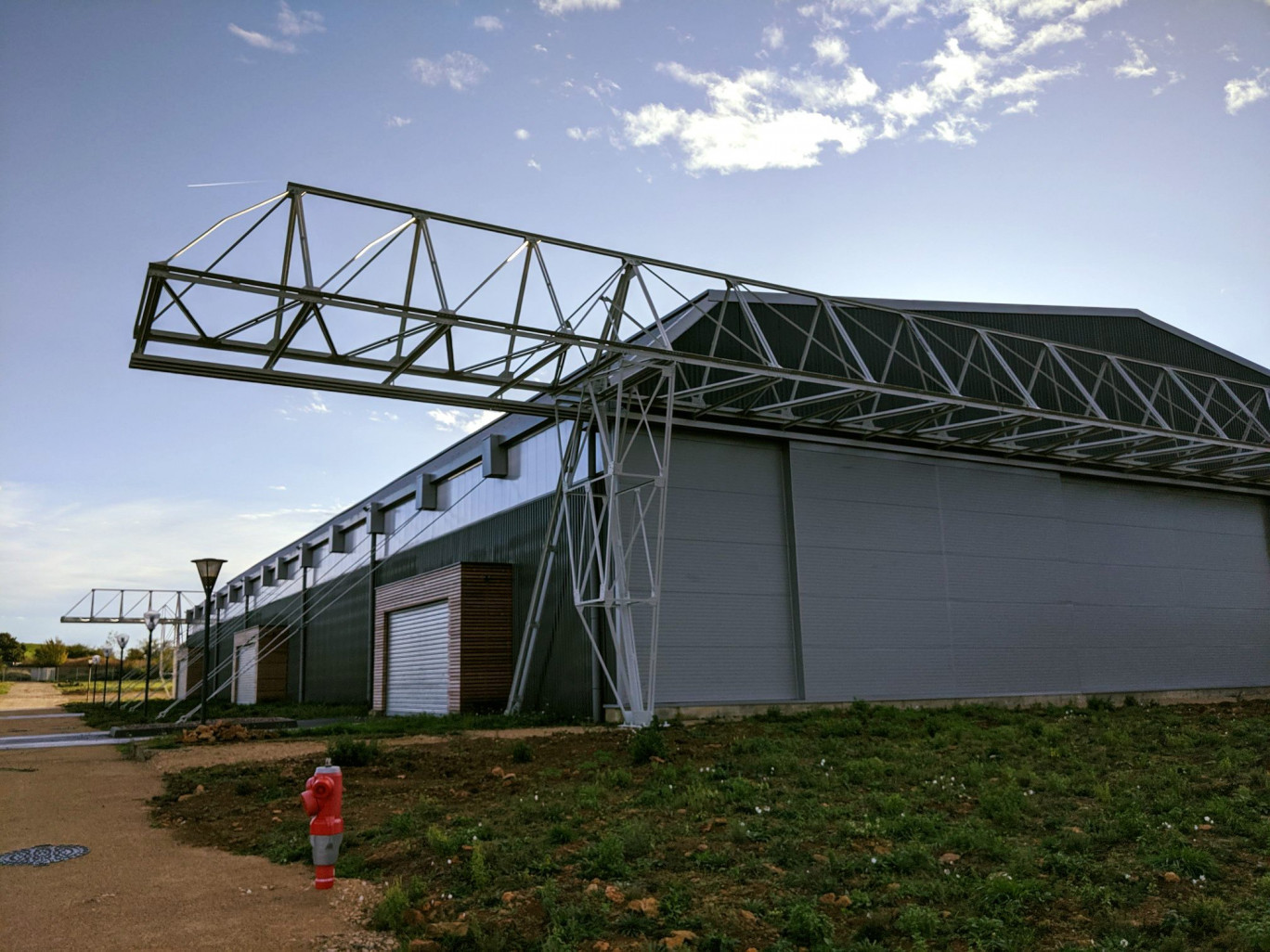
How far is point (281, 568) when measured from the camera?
42062 millimetres

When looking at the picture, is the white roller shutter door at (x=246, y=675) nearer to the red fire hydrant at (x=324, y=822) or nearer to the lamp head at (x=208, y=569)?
the lamp head at (x=208, y=569)

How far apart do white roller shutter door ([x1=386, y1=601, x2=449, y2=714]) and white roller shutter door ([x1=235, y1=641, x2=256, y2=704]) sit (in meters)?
16.7

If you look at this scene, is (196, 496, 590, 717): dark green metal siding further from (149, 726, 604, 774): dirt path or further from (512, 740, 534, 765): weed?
(512, 740, 534, 765): weed

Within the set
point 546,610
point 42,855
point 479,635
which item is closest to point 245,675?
point 479,635

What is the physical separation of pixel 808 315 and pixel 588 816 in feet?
45.3

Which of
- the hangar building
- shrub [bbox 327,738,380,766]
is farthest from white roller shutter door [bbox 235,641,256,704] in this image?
shrub [bbox 327,738,380,766]

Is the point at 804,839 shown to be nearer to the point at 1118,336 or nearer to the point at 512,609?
the point at 512,609

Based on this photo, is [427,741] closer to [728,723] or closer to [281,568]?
[728,723]

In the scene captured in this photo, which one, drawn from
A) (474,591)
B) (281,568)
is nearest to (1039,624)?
(474,591)

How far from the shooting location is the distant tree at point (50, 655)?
298 feet

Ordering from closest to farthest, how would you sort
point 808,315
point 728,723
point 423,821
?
1. point 423,821
2. point 728,723
3. point 808,315

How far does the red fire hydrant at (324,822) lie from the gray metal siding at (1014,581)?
13.2 metres

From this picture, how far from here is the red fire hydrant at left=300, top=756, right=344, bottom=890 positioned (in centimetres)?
656

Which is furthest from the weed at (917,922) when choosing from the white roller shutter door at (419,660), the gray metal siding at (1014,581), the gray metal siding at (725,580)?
the white roller shutter door at (419,660)
